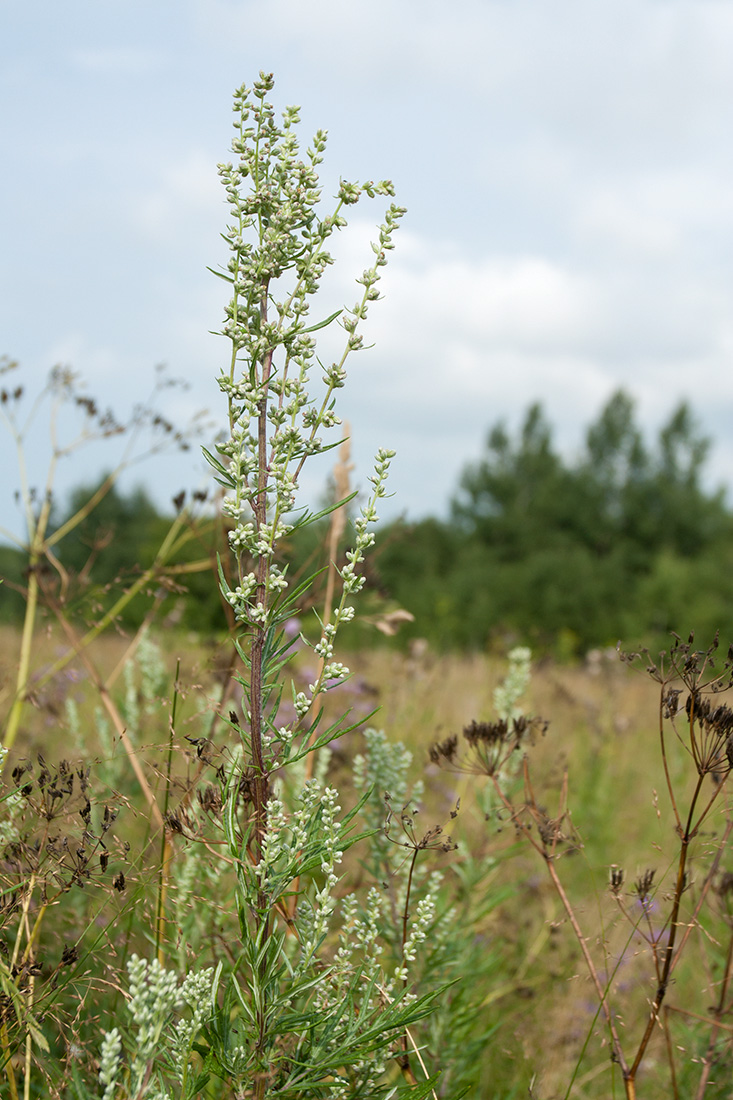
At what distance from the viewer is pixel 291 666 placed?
232 inches

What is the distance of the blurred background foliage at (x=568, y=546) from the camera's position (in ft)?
104

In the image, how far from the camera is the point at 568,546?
41906mm

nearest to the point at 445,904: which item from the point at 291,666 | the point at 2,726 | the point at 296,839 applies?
the point at 296,839

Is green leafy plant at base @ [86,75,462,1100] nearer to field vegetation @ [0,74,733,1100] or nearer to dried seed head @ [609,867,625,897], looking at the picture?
field vegetation @ [0,74,733,1100]

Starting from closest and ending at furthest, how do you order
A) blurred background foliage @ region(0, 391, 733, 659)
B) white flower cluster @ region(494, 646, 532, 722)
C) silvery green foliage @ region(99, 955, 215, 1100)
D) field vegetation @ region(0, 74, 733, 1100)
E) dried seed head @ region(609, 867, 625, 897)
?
1. silvery green foliage @ region(99, 955, 215, 1100)
2. field vegetation @ region(0, 74, 733, 1100)
3. dried seed head @ region(609, 867, 625, 897)
4. white flower cluster @ region(494, 646, 532, 722)
5. blurred background foliage @ region(0, 391, 733, 659)

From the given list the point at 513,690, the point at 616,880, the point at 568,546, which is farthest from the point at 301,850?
the point at 568,546

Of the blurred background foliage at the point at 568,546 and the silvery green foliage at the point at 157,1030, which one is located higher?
the blurred background foliage at the point at 568,546

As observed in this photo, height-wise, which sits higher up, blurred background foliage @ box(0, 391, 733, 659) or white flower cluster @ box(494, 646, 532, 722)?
blurred background foliage @ box(0, 391, 733, 659)

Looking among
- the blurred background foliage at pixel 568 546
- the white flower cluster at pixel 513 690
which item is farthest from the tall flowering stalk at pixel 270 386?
the blurred background foliage at pixel 568 546

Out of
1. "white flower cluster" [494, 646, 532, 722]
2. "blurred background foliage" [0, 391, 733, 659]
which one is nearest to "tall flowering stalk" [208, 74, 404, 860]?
"white flower cluster" [494, 646, 532, 722]

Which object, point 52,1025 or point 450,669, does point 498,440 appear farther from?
point 52,1025

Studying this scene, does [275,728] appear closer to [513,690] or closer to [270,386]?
[270,386]

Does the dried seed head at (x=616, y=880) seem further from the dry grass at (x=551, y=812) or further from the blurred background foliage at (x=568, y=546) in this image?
the blurred background foliage at (x=568, y=546)

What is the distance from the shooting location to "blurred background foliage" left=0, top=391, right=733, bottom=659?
31828mm
